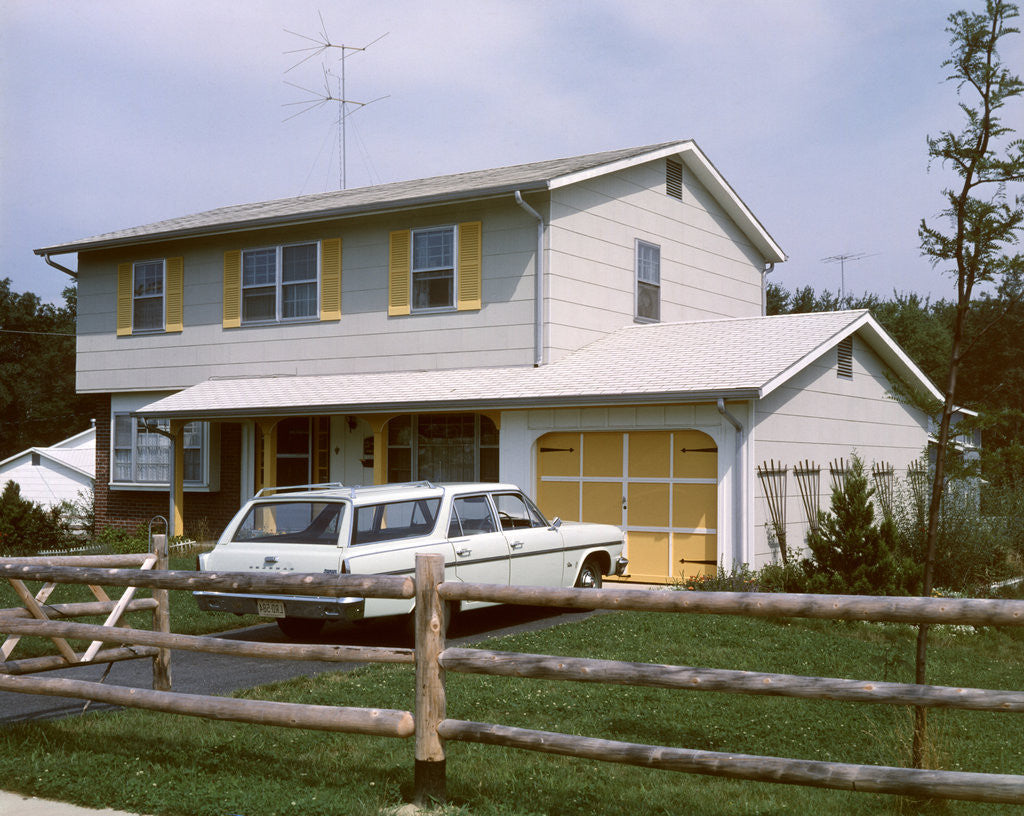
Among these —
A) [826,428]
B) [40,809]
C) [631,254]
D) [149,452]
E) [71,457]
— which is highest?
[631,254]

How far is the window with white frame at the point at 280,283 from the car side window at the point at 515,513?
28.7 feet

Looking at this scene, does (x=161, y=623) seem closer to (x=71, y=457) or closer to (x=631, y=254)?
(x=631, y=254)

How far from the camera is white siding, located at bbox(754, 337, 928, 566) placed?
15.7 metres

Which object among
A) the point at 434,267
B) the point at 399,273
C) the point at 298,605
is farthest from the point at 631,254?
the point at 298,605

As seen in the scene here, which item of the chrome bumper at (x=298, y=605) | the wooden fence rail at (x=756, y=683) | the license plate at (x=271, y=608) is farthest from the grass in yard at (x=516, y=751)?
the license plate at (x=271, y=608)

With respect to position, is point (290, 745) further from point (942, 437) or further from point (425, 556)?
point (942, 437)

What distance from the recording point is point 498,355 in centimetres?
1825

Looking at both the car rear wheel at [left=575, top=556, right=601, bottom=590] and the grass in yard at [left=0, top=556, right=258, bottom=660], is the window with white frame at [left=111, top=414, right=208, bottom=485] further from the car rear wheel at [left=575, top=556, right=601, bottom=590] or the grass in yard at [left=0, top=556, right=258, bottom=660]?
the car rear wheel at [left=575, top=556, right=601, bottom=590]

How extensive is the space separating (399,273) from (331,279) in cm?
157

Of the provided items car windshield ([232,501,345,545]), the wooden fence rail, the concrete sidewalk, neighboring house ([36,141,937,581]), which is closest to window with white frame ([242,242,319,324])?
neighboring house ([36,141,937,581])

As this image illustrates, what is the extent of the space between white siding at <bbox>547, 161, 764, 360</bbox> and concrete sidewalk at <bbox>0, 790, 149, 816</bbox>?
509 inches

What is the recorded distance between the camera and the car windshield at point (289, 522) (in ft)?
36.5

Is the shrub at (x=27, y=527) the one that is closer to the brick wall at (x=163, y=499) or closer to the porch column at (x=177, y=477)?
the brick wall at (x=163, y=499)

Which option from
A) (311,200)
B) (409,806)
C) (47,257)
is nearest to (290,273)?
(311,200)
